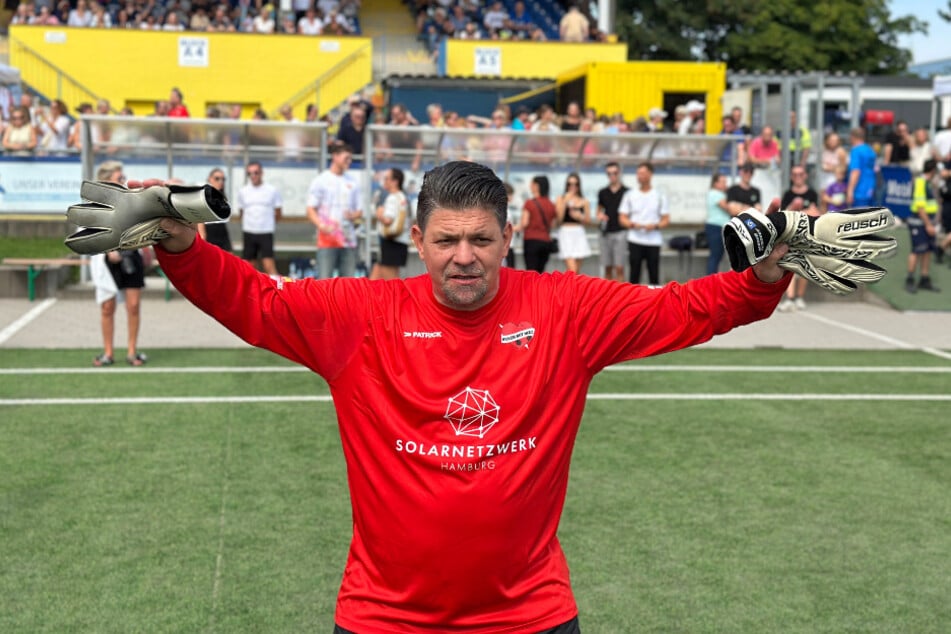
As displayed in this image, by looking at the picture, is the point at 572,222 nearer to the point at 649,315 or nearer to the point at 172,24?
the point at 649,315

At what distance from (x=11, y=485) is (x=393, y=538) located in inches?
222

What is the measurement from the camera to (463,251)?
3.54 metres

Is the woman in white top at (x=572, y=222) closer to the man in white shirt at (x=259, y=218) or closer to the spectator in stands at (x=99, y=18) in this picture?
the man in white shirt at (x=259, y=218)

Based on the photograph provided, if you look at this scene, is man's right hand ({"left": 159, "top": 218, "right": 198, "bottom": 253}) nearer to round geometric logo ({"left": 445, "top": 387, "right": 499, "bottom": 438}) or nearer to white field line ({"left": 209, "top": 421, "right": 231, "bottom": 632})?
round geometric logo ({"left": 445, "top": 387, "right": 499, "bottom": 438})

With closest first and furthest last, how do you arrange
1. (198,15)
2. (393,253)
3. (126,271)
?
1. (126,271)
2. (393,253)
3. (198,15)

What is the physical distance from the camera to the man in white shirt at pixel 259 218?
17.8 metres

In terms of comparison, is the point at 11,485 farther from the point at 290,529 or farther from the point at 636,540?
the point at 636,540

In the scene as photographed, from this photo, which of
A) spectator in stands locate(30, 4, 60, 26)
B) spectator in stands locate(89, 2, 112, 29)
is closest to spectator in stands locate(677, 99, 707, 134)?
spectator in stands locate(89, 2, 112, 29)

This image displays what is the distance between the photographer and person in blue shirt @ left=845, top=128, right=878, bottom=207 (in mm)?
21656

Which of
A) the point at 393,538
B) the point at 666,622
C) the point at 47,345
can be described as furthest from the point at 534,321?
the point at 47,345

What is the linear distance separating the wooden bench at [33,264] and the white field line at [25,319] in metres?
0.29

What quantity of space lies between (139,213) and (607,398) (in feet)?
28.6

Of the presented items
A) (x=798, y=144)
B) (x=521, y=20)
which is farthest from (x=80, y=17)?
(x=798, y=144)

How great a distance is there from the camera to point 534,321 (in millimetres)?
3736
